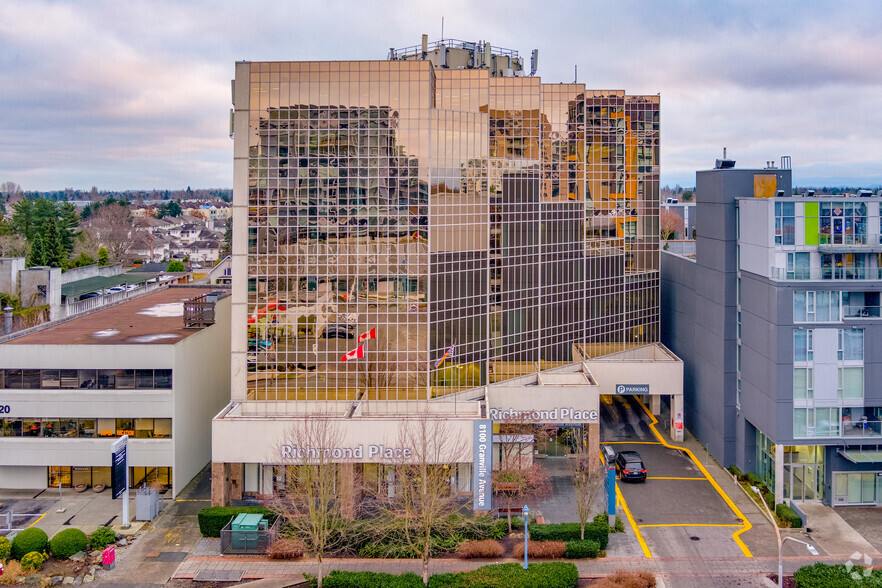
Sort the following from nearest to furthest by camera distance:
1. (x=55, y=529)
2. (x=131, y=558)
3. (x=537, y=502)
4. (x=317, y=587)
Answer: (x=317, y=587) < (x=131, y=558) < (x=55, y=529) < (x=537, y=502)

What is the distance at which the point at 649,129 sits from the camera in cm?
6378

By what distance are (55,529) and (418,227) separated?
89.1ft

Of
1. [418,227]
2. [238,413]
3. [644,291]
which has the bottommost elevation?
[238,413]

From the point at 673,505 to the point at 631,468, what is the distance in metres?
4.31

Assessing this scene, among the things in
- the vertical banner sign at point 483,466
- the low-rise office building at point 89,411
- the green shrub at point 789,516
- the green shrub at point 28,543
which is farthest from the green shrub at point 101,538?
the green shrub at point 789,516

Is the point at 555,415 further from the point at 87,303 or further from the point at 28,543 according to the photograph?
the point at 87,303

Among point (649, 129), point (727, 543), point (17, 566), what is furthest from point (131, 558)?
point (649, 129)

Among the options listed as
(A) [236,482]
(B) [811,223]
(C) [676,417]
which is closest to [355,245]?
(A) [236,482]

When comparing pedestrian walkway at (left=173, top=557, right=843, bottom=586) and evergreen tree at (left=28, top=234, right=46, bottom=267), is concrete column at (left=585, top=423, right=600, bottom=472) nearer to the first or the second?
pedestrian walkway at (left=173, top=557, right=843, bottom=586)

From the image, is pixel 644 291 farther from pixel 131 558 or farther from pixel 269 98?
pixel 131 558

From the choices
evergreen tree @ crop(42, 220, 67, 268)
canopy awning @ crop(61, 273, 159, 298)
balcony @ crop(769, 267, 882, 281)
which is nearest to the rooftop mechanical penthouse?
balcony @ crop(769, 267, 882, 281)

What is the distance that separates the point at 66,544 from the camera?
37.0 meters

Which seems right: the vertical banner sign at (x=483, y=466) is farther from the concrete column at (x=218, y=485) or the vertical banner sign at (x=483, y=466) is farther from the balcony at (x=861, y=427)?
the balcony at (x=861, y=427)

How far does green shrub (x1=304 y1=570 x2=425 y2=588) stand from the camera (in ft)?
110
